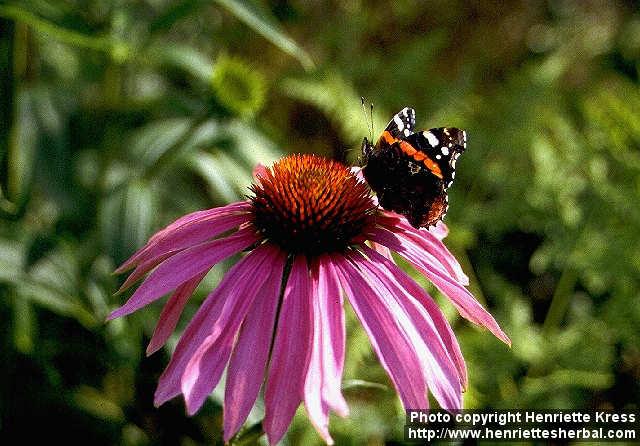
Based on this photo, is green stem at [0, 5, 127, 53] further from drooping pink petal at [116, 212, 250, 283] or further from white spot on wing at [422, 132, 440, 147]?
white spot on wing at [422, 132, 440, 147]

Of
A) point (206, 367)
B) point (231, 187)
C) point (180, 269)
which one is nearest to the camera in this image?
point (206, 367)

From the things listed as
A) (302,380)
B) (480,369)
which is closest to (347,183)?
(302,380)

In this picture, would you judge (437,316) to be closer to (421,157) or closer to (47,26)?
(421,157)

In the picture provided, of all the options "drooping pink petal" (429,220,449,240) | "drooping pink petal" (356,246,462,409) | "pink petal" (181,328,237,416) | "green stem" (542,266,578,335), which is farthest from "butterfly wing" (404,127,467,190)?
"green stem" (542,266,578,335)

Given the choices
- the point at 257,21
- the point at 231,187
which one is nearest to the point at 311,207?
the point at 257,21

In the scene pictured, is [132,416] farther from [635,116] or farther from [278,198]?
[635,116]
